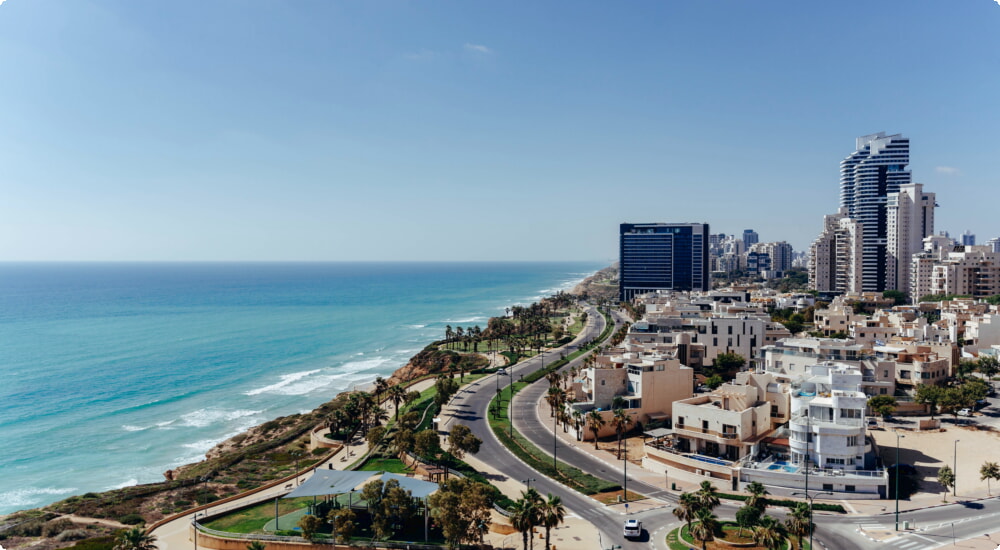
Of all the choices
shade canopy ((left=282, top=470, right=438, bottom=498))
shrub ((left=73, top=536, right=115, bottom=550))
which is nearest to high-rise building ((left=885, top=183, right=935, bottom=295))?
shade canopy ((left=282, top=470, right=438, bottom=498))

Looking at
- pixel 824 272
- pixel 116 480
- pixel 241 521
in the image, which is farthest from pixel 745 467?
pixel 824 272

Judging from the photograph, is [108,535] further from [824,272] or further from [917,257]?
[824,272]

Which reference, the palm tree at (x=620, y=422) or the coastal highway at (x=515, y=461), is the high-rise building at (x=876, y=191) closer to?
the coastal highway at (x=515, y=461)

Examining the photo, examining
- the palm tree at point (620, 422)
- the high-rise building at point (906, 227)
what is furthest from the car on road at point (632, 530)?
the high-rise building at point (906, 227)

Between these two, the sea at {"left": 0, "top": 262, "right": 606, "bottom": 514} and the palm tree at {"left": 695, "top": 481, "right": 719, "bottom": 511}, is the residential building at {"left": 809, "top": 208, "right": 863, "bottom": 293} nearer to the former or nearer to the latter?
the sea at {"left": 0, "top": 262, "right": 606, "bottom": 514}

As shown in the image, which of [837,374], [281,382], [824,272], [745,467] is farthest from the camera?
[824,272]

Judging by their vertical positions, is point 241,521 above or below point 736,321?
below
